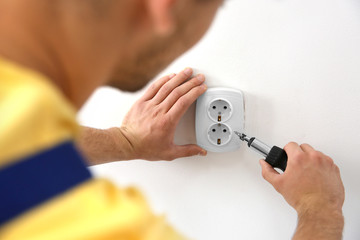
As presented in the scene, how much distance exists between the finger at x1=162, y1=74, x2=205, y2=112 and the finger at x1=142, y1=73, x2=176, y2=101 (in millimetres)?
35

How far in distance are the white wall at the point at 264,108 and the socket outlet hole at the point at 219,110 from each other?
4cm

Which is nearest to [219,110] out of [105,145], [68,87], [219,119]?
[219,119]

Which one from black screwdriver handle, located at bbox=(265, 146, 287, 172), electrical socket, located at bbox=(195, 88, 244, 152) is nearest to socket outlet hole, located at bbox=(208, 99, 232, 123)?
electrical socket, located at bbox=(195, 88, 244, 152)

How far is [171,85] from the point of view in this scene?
667mm

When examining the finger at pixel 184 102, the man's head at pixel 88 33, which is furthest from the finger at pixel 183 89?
the man's head at pixel 88 33

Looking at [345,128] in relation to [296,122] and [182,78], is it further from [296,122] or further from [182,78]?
[182,78]

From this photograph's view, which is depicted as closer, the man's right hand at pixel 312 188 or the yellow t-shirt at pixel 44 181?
the yellow t-shirt at pixel 44 181

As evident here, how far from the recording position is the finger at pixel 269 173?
0.60 meters

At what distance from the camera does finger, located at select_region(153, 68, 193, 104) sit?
0.66m

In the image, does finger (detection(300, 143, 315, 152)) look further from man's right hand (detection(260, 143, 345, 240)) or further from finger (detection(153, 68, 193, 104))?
finger (detection(153, 68, 193, 104))

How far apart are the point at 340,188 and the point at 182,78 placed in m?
0.34

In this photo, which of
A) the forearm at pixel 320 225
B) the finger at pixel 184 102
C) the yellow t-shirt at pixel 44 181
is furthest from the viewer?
the finger at pixel 184 102

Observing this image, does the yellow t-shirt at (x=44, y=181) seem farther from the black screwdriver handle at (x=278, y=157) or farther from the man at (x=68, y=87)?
the black screwdriver handle at (x=278, y=157)

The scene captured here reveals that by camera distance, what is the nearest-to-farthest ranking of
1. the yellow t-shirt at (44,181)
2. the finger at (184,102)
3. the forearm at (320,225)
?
the yellow t-shirt at (44,181) < the forearm at (320,225) < the finger at (184,102)
